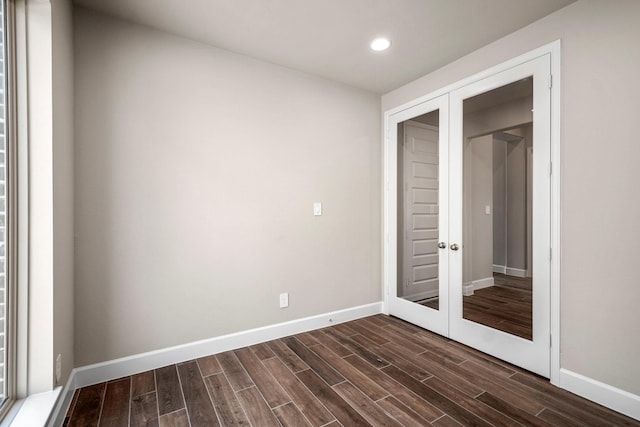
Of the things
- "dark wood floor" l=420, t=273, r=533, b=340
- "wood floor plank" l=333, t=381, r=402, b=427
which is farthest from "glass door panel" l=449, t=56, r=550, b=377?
"wood floor plank" l=333, t=381, r=402, b=427

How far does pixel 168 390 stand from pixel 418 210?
2676 millimetres

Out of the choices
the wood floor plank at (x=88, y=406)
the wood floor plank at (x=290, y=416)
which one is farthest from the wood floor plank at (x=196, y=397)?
the wood floor plank at (x=88, y=406)

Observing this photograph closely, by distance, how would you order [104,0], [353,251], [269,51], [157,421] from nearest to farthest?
[157,421] → [104,0] → [269,51] → [353,251]

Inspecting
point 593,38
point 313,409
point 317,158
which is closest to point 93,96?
point 317,158

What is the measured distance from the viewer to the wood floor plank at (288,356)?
235 centimetres

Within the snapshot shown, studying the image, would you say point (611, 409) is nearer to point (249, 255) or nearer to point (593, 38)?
point (593, 38)

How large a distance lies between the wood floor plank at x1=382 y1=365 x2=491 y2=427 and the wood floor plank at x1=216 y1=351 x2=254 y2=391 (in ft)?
3.40

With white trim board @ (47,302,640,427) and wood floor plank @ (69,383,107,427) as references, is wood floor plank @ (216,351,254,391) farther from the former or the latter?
wood floor plank @ (69,383,107,427)

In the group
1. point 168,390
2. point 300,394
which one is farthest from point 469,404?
point 168,390

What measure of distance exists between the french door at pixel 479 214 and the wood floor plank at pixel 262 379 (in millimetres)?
1682

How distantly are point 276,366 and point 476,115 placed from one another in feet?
8.91

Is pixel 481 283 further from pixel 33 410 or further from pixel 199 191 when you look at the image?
pixel 33 410

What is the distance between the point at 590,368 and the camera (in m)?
1.94

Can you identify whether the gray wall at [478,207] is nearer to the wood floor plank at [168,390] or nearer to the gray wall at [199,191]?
the gray wall at [199,191]
